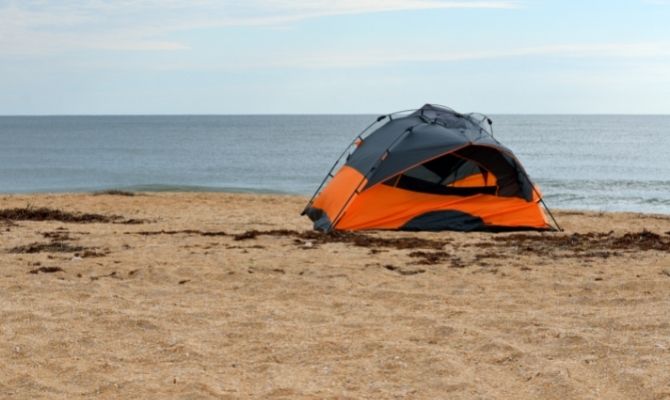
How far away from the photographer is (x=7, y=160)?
5262 centimetres

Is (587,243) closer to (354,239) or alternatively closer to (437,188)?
(437,188)

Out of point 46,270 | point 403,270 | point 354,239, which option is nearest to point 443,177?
point 354,239

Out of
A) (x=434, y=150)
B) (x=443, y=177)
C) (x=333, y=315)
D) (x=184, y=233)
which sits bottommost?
(x=333, y=315)

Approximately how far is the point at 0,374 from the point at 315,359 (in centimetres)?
204

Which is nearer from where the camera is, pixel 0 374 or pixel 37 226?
pixel 0 374

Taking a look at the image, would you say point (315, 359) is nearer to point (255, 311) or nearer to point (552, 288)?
point (255, 311)

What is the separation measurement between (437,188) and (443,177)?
7.4 inches

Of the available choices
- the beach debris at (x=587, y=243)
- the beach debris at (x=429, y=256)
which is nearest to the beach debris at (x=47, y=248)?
the beach debris at (x=429, y=256)

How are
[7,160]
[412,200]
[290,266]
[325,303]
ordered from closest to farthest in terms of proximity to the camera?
1. [325,303]
2. [290,266]
3. [412,200]
4. [7,160]

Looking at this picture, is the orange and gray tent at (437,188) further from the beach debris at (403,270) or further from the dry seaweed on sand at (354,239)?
the beach debris at (403,270)

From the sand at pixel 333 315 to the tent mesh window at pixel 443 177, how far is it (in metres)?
0.94

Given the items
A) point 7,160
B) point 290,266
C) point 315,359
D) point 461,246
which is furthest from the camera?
point 7,160

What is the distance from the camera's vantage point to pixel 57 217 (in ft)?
50.4

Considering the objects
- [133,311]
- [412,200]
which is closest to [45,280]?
[133,311]
